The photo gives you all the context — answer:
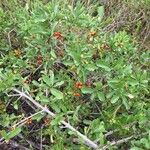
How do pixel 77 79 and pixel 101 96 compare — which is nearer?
pixel 101 96

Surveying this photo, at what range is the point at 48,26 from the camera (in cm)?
219

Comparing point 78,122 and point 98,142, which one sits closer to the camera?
point 98,142

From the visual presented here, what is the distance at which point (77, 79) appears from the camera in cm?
222

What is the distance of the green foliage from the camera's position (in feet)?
6.74

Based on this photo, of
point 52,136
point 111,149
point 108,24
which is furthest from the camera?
point 108,24

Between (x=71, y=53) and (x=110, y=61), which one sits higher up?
(x=71, y=53)

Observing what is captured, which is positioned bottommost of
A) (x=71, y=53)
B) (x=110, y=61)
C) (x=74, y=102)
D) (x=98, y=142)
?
(x=98, y=142)

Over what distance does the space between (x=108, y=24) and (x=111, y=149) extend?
3.92 ft

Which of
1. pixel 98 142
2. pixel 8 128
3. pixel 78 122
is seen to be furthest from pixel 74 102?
pixel 8 128

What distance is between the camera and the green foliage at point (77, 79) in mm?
2055

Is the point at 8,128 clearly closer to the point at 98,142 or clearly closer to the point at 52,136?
the point at 52,136

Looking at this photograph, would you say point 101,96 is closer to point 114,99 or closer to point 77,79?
point 114,99

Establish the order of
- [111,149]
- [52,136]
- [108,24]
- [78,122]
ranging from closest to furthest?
[111,149], [52,136], [78,122], [108,24]

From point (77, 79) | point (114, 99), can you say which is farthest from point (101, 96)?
point (77, 79)
